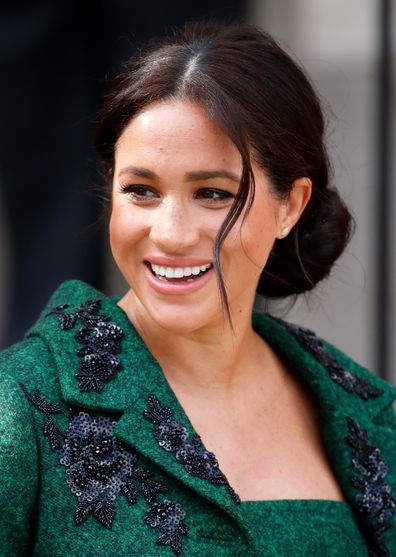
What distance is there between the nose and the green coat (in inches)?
9.2

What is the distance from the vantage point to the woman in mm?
2137

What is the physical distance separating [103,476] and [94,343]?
281 mm

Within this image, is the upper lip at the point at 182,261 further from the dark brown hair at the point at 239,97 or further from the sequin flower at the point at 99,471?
the sequin flower at the point at 99,471

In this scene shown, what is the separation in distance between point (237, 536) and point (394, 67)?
111 inches

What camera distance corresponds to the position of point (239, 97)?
2266 mm

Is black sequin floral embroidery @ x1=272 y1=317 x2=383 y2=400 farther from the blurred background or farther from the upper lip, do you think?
the blurred background

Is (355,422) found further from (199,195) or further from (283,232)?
(199,195)

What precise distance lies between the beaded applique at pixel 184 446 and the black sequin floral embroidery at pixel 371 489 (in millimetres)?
383

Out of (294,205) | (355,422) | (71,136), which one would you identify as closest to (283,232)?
(294,205)

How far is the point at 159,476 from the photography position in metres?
2.20

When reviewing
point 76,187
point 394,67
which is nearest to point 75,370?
point 76,187

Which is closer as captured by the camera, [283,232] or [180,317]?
[180,317]

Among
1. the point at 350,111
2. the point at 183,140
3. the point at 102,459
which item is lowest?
the point at 102,459

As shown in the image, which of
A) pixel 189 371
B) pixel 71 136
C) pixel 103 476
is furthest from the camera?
pixel 71 136
